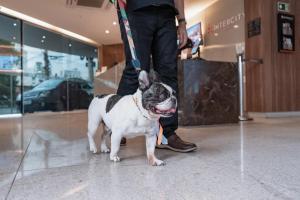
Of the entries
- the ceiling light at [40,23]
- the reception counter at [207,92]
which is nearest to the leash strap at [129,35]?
the reception counter at [207,92]

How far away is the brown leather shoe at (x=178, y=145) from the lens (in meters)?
1.52

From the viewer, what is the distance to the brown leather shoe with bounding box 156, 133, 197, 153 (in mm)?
1517

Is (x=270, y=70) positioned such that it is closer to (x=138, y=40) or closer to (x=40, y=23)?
(x=138, y=40)

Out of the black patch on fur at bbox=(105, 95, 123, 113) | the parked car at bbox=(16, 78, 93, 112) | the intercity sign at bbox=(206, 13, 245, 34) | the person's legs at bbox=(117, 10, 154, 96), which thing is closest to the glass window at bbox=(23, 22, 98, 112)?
the parked car at bbox=(16, 78, 93, 112)

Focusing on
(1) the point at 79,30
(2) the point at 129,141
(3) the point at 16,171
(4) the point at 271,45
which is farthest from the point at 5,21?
(3) the point at 16,171

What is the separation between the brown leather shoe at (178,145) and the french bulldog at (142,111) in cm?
26

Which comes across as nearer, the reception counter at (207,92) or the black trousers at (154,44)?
the black trousers at (154,44)

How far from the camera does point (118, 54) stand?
11016 mm

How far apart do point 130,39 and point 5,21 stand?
22.9ft

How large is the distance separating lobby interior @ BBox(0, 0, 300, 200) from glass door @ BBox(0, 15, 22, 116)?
0.09 feet

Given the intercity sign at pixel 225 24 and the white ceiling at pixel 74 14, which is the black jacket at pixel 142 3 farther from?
the white ceiling at pixel 74 14

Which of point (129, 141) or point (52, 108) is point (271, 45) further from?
point (52, 108)

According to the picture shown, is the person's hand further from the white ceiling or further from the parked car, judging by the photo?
the parked car

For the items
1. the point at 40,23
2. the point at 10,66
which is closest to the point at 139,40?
the point at 10,66
